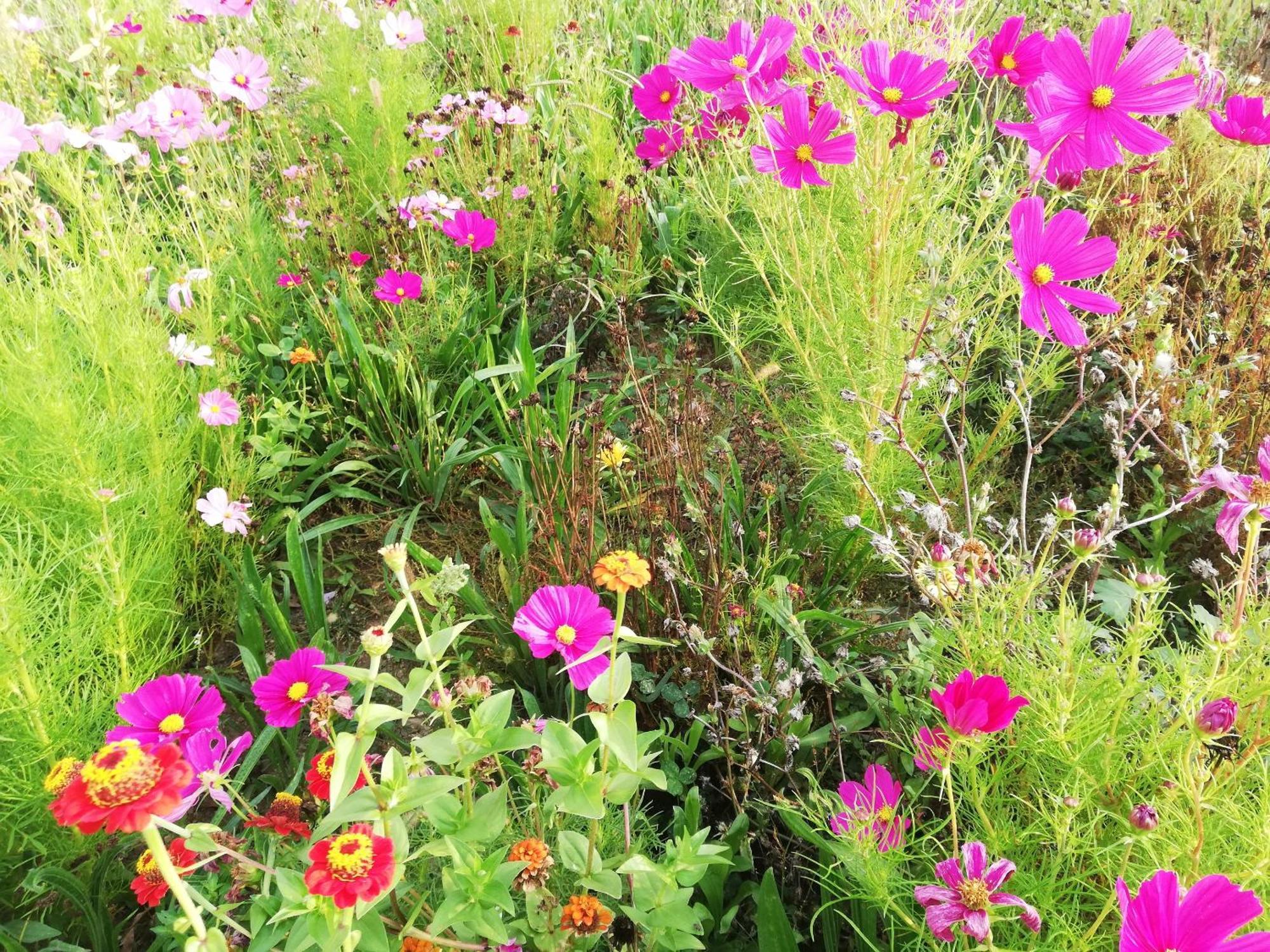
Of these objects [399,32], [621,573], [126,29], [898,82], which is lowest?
[621,573]


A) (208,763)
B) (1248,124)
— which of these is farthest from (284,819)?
(1248,124)

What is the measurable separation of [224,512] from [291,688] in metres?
0.71

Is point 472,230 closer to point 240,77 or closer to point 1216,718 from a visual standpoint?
point 240,77

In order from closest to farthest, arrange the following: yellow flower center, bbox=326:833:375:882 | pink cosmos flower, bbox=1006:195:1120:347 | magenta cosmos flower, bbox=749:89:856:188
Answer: yellow flower center, bbox=326:833:375:882, pink cosmos flower, bbox=1006:195:1120:347, magenta cosmos flower, bbox=749:89:856:188

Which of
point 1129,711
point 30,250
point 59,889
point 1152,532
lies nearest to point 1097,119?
point 1129,711

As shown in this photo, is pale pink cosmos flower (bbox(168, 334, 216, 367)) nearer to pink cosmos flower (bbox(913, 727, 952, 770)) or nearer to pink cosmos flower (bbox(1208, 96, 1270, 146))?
pink cosmos flower (bbox(913, 727, 952, 770))

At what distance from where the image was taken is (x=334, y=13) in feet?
9.78

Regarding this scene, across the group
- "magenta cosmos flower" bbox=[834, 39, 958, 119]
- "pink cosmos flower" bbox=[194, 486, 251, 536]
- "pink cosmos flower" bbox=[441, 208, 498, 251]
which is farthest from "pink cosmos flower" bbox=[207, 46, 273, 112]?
"magenta cosmos flower" bbox=[834, 39, 958, 119]

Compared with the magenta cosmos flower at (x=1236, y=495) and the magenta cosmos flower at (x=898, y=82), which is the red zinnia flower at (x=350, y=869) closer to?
the magenta cosmos flower at (x=1236, y=495)

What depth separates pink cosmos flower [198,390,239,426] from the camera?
67.1 inches

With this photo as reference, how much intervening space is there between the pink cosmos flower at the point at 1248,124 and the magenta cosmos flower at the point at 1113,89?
0.34 metres

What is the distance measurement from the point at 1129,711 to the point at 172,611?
1608 millimetres

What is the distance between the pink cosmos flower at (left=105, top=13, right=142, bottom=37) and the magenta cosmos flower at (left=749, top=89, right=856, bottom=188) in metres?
2.61

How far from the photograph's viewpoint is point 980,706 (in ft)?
2.61
